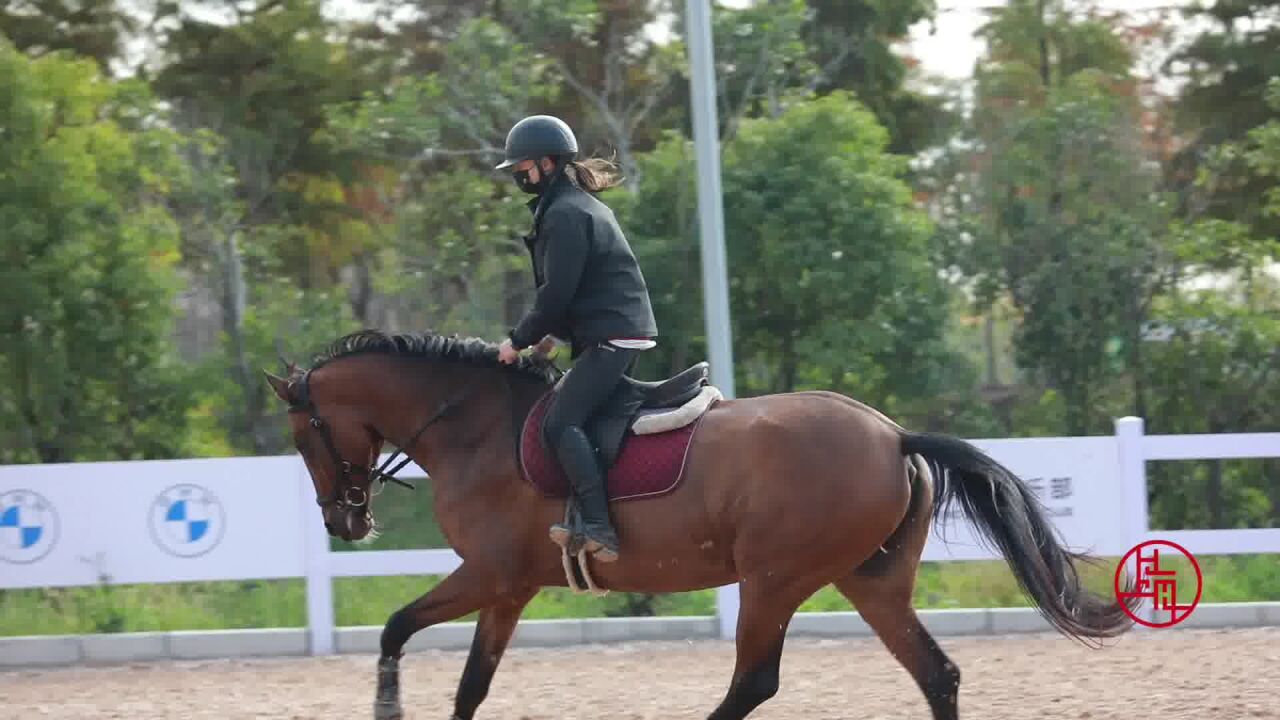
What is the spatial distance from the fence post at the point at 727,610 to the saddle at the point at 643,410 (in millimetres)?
3643

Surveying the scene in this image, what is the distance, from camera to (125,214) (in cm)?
1573

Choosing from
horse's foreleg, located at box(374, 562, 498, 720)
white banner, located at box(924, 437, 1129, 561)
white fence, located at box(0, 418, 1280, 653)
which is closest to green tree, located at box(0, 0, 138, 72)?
white fence, located at box(0, 418, 1280, 653)

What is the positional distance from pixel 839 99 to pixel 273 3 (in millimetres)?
7975

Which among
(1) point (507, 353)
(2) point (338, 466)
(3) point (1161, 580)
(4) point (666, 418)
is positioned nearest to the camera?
(4) point (666, 418)

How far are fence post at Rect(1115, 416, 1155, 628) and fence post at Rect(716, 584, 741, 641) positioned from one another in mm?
2388

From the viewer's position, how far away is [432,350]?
259 inches

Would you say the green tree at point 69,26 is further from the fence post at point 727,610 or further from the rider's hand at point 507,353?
the rider's hand at point 507,353

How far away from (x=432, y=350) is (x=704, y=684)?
277 centimetres

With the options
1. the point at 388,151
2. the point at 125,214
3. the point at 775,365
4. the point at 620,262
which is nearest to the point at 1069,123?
the point at 775,365

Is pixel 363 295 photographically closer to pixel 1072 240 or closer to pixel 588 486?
pixel 1072 240

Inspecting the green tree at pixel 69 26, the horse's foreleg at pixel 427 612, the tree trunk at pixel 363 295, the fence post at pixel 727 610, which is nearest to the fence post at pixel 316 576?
the fence post at pixel 727 610

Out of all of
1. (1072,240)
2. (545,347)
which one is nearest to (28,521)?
(545,347)

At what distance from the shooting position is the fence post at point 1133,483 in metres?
9.73

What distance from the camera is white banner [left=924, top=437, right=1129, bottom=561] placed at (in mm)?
9781
